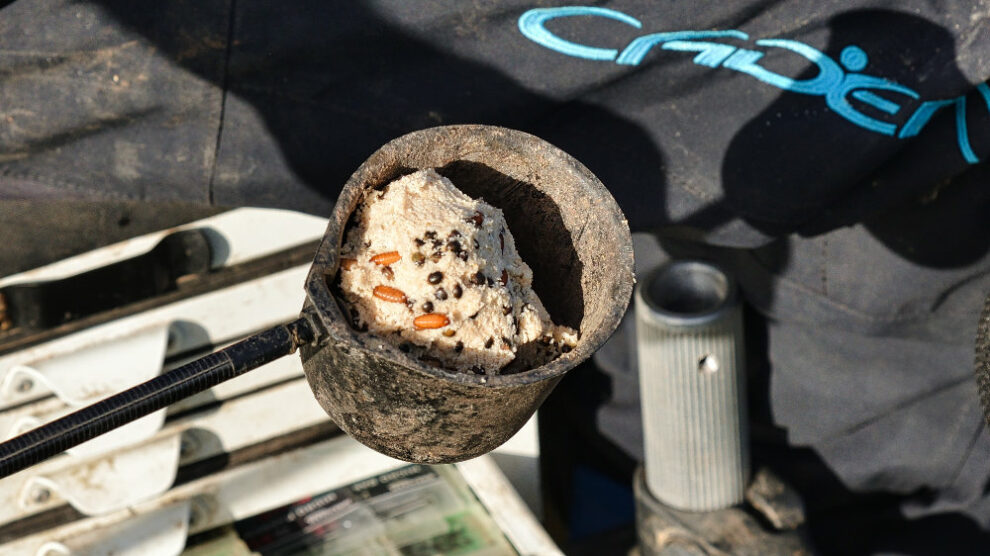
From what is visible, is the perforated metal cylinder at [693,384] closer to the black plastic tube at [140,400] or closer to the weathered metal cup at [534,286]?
the weathered metal cup at [534,286]

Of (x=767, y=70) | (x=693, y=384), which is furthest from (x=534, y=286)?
(x=693, y=384)

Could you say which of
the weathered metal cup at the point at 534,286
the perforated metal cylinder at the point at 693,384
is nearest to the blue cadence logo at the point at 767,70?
the weathered metal cup at the point at 534,286

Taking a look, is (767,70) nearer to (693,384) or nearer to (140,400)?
(693,384)

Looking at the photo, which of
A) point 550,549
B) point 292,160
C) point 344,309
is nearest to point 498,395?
point 344,309

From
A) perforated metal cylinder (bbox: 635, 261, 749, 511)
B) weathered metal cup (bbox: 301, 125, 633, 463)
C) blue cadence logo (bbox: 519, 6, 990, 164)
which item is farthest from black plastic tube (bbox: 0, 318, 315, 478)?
perforated metal cylinder (bbox: 635, 261, 749, 511)

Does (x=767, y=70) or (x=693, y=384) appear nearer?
(x=767, y=70)

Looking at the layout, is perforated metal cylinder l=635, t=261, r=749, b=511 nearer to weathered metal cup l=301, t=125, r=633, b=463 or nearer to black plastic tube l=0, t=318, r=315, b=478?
weathered metal cup l=301, t=125, r=633, b=463
